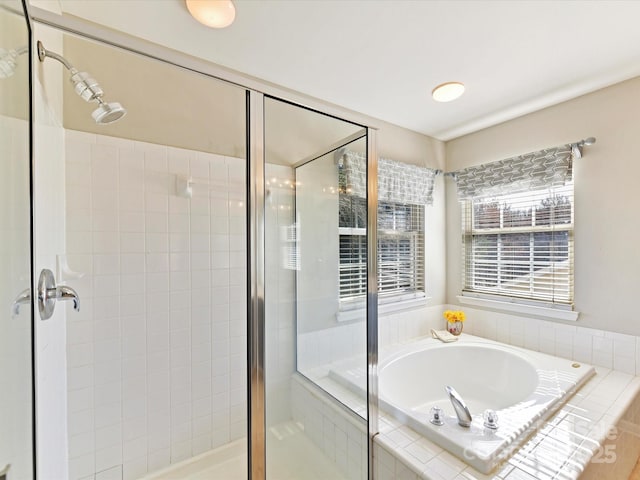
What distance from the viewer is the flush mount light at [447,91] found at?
76.9 inches

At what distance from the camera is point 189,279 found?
1.73 metres

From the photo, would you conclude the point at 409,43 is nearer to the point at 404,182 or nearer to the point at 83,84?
the point at 404,182

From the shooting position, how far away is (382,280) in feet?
8.34

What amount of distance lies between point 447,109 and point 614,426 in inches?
87.6

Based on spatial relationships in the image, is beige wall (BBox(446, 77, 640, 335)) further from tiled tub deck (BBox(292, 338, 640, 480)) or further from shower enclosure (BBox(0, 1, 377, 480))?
shower enclosure (BBox(0, 1, 377, 480))

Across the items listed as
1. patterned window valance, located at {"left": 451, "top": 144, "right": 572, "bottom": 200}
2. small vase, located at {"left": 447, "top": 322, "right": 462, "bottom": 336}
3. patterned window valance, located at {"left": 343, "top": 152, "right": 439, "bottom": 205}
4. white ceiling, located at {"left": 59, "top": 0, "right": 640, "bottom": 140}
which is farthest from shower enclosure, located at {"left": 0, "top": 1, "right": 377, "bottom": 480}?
patterned window valance, located at {"left": 451, "top": 144, "right": 572, "bottom": 200}

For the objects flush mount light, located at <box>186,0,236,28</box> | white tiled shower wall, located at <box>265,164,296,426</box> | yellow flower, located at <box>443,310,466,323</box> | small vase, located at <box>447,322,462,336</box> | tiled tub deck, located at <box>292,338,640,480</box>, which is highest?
flush mount light, located at <box>186,0,236,28</box>

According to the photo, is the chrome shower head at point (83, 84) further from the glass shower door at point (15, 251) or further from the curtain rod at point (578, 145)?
the curtain rod at point (578, 145)

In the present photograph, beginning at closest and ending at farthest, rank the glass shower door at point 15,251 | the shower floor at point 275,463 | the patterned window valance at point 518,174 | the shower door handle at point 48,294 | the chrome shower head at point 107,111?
the glass shower door at point 15,251 < the shower door handle at point 48,294 < the chrome shower head at point 107,111 < the shower floor at point 275,463 < the patterned window valance at point 518,174

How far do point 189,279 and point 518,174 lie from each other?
2.64 meters

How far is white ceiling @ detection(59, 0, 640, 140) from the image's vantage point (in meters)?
1.33

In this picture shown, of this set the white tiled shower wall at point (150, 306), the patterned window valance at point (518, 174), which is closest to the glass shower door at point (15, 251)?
the white tiled shower wall at point (150, 306)

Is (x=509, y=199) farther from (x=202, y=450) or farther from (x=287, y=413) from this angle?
(x=202, y=450)

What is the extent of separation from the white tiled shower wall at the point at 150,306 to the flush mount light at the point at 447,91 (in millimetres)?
1465
